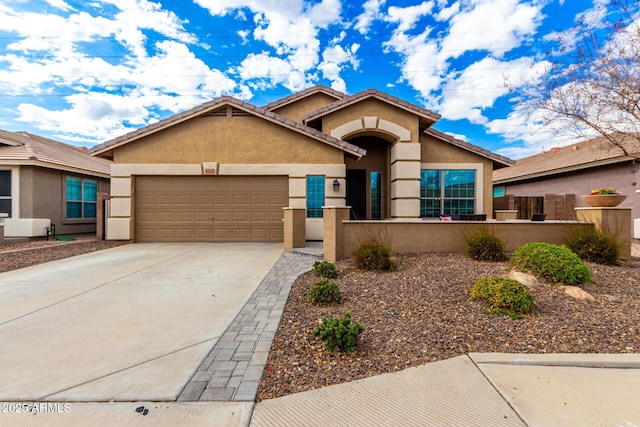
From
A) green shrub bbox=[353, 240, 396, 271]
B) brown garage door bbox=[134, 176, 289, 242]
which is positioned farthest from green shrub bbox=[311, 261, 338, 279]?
brown garage door bbox=[134, 176, 289, 242]

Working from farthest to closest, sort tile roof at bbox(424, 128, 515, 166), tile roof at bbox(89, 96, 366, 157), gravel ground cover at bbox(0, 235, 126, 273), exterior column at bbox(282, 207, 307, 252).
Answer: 1. tile roof at bbox(424, 128, 515, 166)
2. tile roof at bbox(89, 96, 366, 157)
3. exterior column at bbox(282, 207, 307, 252)
4. gravel ground cover at bbox(0, 235, 126, 273)

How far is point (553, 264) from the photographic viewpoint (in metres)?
4.89

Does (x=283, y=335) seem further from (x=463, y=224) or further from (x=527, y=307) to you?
(x=463, y=224)

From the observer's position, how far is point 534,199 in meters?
13.7

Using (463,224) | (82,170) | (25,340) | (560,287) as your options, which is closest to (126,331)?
(25,340)

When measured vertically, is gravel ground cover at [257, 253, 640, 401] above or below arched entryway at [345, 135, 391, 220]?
below

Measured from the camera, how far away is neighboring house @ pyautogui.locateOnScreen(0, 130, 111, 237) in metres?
11.3

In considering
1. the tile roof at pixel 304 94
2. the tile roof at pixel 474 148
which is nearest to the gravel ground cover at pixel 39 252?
the tile roof at pixel 304 94

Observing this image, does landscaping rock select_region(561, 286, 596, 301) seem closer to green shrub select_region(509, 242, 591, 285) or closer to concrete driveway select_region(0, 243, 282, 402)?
green shrub select_region(509, 242, 591, 285)

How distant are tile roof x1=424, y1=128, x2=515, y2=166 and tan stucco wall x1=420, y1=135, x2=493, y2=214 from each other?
167 millimetres

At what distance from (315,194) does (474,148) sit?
666 centimetres

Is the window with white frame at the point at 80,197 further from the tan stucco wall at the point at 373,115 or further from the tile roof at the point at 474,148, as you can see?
the tile roof at the point at 474,148

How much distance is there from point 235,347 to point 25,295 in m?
4.38

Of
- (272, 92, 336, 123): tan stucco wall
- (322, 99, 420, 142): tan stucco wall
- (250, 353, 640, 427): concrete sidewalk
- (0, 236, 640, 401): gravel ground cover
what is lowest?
(250, 353, 640, 427): concrete sidewalk
